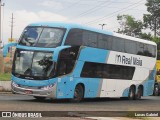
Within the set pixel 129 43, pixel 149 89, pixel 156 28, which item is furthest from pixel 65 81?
pixel 156 28

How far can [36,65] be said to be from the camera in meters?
22.4

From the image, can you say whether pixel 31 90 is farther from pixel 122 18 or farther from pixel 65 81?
pixel 122 18

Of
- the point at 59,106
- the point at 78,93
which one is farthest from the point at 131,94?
the point at 59,106

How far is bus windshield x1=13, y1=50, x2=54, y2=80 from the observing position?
22.3 meters

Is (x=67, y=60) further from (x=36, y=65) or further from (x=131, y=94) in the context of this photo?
(x=131, y=94)

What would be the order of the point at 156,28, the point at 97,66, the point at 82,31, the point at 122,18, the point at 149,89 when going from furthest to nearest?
the point at 122,18
the point at 156,28
the point at 149,89
the point at 97,66
the point at 82,31

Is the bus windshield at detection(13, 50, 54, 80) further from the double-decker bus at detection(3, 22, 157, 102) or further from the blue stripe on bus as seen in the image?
the blue stripe on bus

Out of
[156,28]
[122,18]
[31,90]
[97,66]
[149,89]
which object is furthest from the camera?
[122,18]

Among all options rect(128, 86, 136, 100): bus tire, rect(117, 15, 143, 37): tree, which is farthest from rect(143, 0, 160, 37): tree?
rect(128, 86, 136, 100): bus tire

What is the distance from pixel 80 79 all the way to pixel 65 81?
55.6 inches

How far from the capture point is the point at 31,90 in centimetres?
2223

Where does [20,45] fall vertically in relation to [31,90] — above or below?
above

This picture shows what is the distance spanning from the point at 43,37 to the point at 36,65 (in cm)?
137

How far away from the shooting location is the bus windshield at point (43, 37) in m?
22.5
